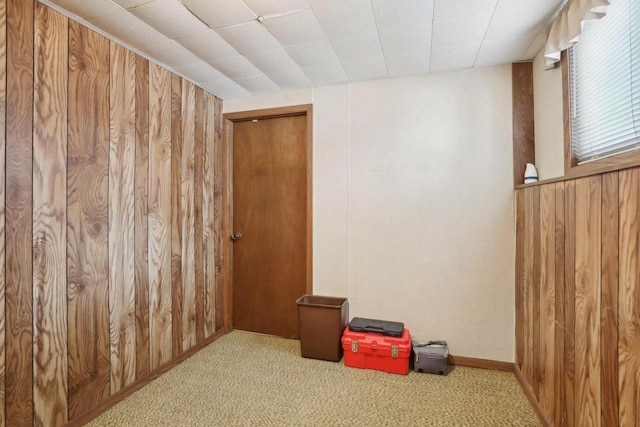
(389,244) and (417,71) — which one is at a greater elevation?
(417,71)

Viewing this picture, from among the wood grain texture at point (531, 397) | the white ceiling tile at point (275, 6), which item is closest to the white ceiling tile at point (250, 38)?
the white ceiling tile at point (275, 6)

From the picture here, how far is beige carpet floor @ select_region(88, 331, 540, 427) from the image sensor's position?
72.6 inches

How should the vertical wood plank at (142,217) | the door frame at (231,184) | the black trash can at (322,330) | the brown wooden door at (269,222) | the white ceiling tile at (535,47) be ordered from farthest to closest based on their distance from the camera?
the brown wooden door at (269,222) → the door frame at (231,184) → the black trash can at (322,330) → the vertical wood plank at (142,217) → the white ceiling tile at (535,47)

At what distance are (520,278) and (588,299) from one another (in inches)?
40.7

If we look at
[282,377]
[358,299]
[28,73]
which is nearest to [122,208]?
[28,73]

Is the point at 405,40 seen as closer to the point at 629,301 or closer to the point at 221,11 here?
the point at 221,11

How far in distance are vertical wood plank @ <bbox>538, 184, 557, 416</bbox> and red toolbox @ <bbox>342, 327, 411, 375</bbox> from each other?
85 cm

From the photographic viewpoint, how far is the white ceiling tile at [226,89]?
2779 mm

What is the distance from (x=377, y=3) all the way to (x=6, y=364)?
262 centimetres

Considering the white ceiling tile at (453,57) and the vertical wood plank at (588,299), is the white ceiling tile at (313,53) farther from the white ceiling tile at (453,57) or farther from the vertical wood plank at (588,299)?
the vertical wood plank at (588,299)

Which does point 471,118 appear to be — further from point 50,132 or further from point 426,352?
point 50,132

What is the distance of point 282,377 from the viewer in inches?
91.4

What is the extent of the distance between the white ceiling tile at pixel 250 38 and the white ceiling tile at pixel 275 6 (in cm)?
14

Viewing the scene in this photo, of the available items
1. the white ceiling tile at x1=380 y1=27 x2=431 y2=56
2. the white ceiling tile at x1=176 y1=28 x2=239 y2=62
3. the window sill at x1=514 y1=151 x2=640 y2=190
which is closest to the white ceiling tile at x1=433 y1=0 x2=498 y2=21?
the white ceiling tile at x1=380 y1=27 x2=431 y2=56
